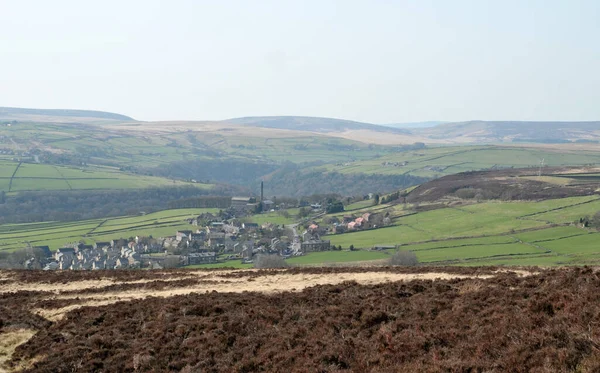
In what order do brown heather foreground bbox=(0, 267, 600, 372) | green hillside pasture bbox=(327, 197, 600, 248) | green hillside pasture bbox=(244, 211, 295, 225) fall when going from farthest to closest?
1. green hillside pasture bbox=(244, 211, 295, 225)
2. green hillside pasture bbox=(327, 197, 600, 248)
3. brown heather foreground bbox=(0, 267, 600, 372)

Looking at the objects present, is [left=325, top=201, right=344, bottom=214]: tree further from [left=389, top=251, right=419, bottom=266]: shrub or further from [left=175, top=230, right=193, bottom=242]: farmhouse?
[left=389, top=251, right=419, bottom=266]: shrub

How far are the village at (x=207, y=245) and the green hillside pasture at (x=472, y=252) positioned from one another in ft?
58.1

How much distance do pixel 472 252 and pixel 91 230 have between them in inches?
3016

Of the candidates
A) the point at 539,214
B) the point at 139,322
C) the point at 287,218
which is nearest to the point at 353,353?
the point at 139,322

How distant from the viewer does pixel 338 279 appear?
1162 inches

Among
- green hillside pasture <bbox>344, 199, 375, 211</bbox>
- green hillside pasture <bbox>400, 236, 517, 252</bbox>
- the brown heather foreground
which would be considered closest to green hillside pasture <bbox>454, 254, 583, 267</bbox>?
green hillside pasture <bbox>400, 236, 517, 252</bbox>

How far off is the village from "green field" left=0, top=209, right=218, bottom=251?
4114 millimetres

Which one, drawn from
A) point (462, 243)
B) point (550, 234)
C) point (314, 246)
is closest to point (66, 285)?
point (462, 243)

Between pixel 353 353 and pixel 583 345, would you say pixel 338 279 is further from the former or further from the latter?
pixel 583 345

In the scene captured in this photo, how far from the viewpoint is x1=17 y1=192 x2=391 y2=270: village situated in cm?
8506

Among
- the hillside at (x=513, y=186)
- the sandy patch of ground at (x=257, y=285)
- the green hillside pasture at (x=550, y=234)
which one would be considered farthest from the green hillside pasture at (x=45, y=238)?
the sandy patch of ground at (x=257, y=285)

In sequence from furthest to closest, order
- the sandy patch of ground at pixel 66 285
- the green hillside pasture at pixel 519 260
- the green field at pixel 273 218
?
the green field at pixel 273 218, the green hillside pasture at pixel 519 260, the sandy patch of ground at pixel 66 285

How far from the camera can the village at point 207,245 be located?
279ft

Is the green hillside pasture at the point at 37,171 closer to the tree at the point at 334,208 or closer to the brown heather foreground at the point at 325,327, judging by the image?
the tree at the point at 334,208
